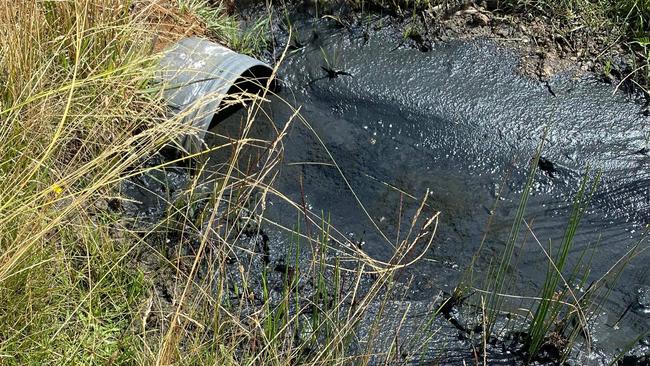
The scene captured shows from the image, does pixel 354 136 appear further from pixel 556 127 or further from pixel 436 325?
pixel 436 325

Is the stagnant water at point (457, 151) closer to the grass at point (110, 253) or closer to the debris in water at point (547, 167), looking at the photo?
the debris in water at point (547, 167)

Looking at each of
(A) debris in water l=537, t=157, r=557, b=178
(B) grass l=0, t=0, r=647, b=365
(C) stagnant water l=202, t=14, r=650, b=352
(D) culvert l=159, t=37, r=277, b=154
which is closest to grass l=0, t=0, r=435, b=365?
(B) grass l=0, t=0, r=647, b=365

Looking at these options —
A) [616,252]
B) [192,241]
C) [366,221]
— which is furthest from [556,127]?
[192,241]

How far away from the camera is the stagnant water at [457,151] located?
11.1ft

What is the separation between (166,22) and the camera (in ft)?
13.5

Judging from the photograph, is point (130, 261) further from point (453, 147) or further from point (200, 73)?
point (453, 147)

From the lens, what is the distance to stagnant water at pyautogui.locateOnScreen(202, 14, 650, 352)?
11.1 ft

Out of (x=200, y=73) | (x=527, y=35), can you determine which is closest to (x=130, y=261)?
(x=200, y=73)

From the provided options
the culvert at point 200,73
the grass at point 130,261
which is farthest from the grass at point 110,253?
the culvert at point 200,73

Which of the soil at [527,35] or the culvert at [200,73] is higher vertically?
the soil at [527,35]

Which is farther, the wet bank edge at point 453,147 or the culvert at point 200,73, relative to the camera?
the culvert at point 200,73

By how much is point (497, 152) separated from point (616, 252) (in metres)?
0.71

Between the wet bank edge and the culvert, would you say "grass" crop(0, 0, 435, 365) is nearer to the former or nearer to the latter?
the culvert

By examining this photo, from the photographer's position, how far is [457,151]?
384cm
